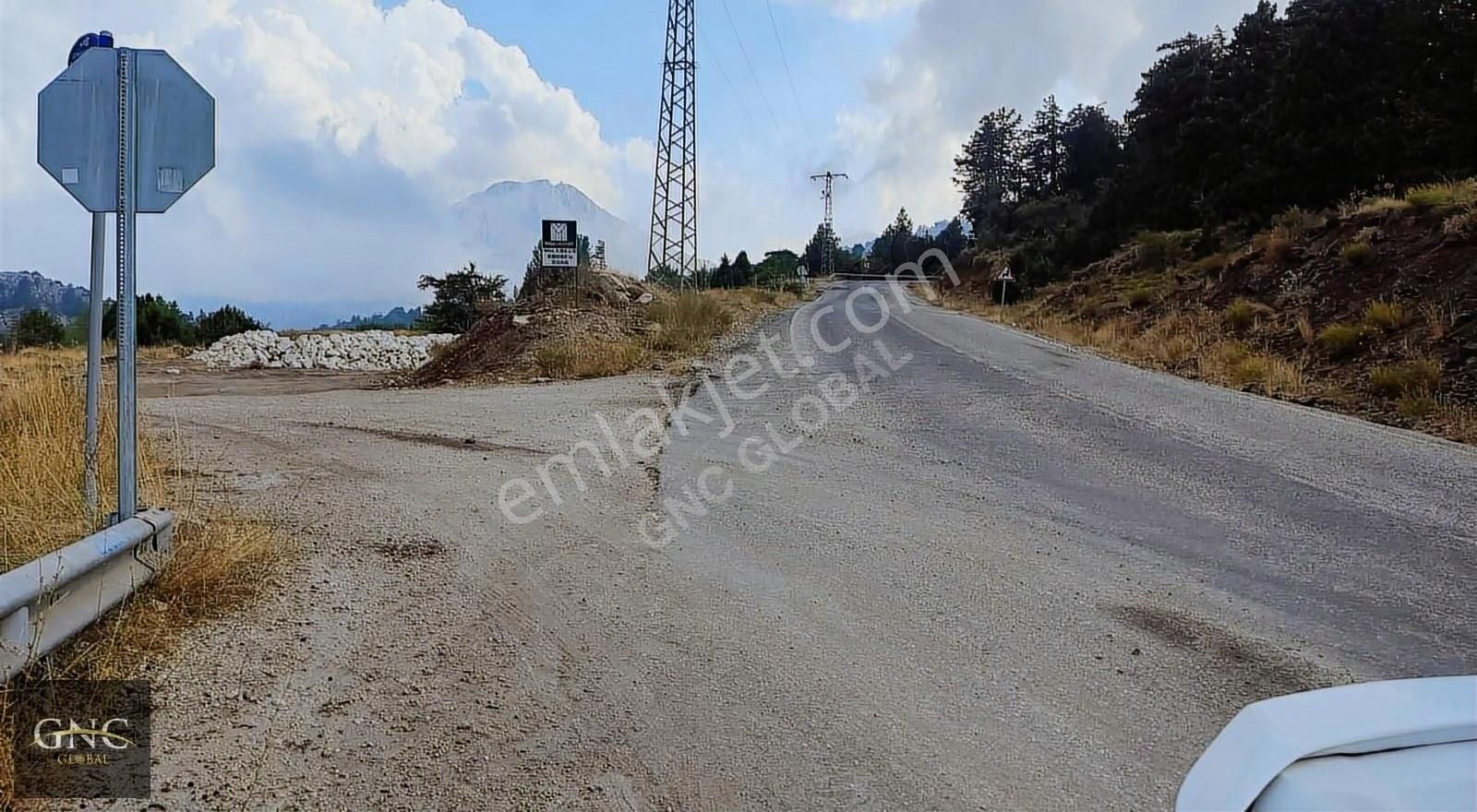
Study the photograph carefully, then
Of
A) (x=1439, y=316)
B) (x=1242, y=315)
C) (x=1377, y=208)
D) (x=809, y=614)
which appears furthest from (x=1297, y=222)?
(x=809, y=614)

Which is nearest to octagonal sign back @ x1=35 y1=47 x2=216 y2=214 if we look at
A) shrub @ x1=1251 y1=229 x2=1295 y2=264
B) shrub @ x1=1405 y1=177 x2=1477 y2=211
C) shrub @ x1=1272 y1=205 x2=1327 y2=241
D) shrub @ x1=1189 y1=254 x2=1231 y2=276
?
shrub @ x1=1405 y1=177 x2=1477 y2=211

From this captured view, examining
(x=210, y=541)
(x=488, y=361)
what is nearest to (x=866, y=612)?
(x=210, y=541)

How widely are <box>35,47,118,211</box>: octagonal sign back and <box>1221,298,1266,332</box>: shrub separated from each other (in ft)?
61.9

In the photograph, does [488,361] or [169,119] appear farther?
[488,361]

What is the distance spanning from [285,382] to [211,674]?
17951 mm

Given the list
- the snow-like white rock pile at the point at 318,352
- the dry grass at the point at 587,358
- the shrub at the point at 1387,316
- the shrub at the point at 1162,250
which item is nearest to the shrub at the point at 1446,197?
the shrub at the point at 1387,316

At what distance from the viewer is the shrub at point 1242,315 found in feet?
61.5

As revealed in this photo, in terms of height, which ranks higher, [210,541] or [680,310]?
[680,310]

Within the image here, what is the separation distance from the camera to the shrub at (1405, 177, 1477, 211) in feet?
58.5

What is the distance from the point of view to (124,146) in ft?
13.6

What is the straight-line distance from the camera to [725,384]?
1316cm

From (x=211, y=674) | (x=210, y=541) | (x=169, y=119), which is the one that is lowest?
(x=211, y=674)

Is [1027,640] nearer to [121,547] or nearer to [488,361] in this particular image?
[121,547]

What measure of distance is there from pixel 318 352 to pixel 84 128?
2676 centimetres
